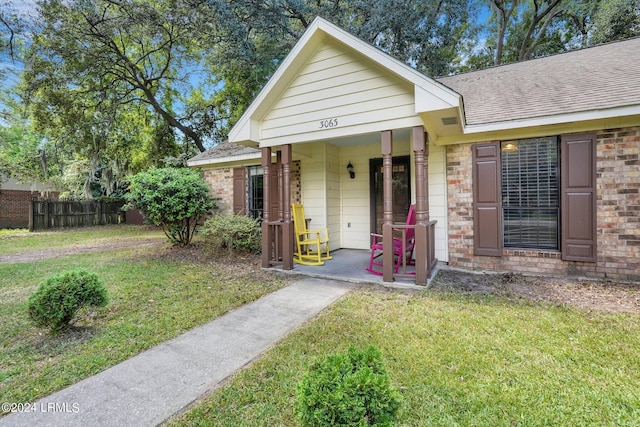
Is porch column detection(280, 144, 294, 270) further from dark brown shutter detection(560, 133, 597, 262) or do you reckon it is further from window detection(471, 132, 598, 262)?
dark brown shutter detection(560, 133, 597, 262)

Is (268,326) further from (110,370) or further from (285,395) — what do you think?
(110,370)

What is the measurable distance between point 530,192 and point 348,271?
3.56 metres

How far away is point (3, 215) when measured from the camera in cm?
1452

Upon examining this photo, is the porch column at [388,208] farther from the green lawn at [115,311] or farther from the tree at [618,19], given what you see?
the tree at [618,19]

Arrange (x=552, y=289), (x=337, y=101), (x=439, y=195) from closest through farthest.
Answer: (x=552, y=289)
(x=337, y=101)
(x=439, y=195)

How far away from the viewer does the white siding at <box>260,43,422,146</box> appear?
4.52 meters

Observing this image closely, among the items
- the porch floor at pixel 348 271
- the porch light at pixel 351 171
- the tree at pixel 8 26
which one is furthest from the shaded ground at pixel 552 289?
the tree at pixel 8 26

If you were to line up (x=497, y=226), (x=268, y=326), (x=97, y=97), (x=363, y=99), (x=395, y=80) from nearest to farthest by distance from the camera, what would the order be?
(x=268, y=326)
(x=395, y=80)
(x=363, y=99)
(x=497, y=226)
(x=97, y=97)

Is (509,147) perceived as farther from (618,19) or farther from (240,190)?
(618,19)

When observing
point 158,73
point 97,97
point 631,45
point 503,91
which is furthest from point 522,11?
point 97,97

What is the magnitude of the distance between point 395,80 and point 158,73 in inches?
632

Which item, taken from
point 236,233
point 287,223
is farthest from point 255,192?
point 287,223

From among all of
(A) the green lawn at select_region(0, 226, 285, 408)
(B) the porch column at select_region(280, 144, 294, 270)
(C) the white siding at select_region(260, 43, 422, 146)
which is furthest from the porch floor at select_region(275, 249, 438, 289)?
(C) the white siding at select_region(260, 43, 422, 146)

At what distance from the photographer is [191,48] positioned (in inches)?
561
